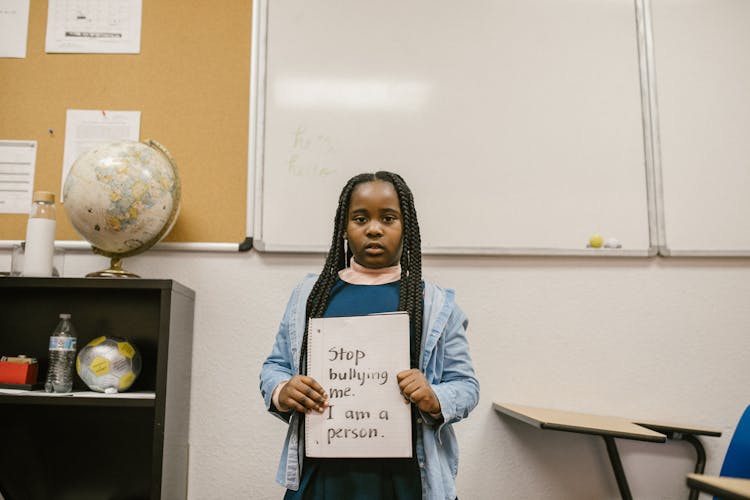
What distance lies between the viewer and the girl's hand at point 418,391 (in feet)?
3.56

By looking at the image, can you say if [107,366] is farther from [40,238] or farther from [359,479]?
[359,479]

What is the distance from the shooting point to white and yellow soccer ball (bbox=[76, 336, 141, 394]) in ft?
4.93

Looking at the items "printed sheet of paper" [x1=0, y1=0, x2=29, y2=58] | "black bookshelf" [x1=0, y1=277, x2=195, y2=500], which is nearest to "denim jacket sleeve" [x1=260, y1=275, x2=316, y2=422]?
"black bookshelf" [x1=0, y1=277, x2=195, y2=500]

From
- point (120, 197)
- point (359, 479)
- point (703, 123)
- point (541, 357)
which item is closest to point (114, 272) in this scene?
point (120, 197)

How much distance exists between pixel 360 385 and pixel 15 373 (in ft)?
3.49

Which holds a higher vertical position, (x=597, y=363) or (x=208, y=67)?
(x=208, y=67)

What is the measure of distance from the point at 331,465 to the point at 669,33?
72.8 inches

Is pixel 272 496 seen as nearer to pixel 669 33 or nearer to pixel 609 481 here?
pixel 609 481

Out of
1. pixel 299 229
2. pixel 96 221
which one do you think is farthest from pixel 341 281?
pixel 96 221

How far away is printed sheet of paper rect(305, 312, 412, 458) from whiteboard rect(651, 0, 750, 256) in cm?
120

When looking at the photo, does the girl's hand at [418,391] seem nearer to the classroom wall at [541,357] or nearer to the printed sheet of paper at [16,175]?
the classroom wall at [541,357]

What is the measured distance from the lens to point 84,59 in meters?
1.89

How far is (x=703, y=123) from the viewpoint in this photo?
76.0 inches

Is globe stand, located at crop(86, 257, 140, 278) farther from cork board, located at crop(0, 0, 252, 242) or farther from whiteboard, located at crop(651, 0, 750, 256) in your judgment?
whiteboard, located at crop(651, 0, 750, 256)
